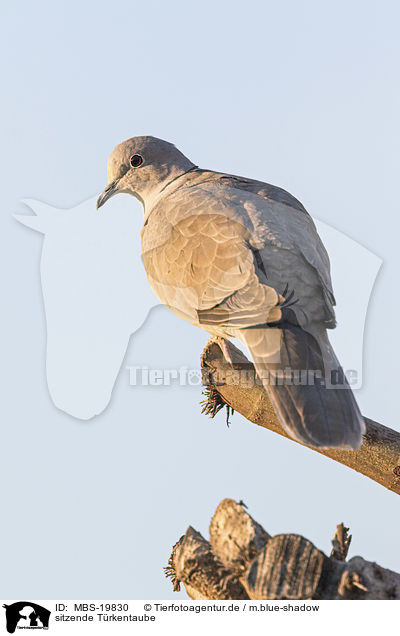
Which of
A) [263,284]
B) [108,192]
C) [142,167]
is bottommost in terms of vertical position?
[263,284]

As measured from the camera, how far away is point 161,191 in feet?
15.9

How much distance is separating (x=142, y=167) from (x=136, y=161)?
0.06 metres

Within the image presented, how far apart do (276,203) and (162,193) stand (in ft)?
3.05

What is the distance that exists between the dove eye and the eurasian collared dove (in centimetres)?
66

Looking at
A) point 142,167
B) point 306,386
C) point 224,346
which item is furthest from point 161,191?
point 306,386

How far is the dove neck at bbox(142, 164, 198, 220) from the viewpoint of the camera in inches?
183

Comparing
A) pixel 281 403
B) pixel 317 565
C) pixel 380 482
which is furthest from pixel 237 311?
pixel 317 565

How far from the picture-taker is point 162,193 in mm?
4699
